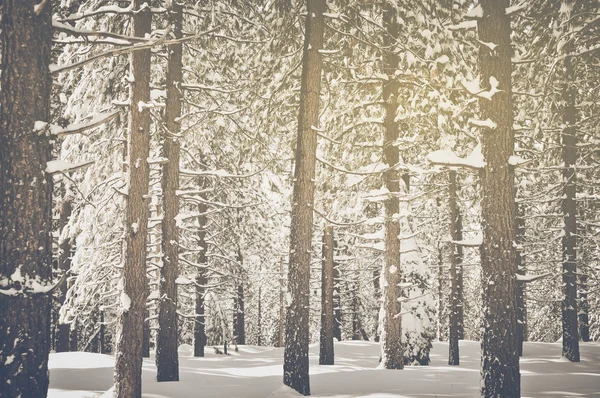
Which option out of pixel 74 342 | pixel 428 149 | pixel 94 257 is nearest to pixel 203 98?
pixel 94 257

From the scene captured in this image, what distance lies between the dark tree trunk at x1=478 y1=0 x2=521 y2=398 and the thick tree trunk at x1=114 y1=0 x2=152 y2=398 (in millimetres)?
6189

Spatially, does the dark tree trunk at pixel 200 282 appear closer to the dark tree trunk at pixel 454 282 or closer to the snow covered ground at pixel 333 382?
the snow covered ground at pixel 333 382

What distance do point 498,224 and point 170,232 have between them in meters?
8.14

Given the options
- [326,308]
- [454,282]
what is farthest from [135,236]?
[454,282]

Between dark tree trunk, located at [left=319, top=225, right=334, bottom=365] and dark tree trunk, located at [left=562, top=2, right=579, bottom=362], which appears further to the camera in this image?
dark tree trunk, located at [left=319, top=225, right=334, bottom=365]

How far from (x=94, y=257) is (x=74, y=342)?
14.2 metres

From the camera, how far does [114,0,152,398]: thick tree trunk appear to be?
28.0 feet

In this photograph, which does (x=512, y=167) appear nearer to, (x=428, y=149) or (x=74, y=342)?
(x=428, y=149)

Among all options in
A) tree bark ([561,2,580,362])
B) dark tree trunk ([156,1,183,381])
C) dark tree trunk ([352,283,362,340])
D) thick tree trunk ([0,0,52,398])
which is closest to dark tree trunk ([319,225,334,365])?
dark tree trunk ([156,1,183,381])

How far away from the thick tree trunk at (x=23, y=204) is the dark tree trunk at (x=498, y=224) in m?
6.40

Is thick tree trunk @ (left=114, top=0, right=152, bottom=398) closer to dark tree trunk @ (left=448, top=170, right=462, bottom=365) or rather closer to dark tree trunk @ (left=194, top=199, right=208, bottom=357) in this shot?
dark tree trunk @ (left=194, top=199, right=208, bottom=357)

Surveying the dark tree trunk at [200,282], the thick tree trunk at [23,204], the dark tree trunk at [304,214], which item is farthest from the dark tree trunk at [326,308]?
the thick tree trunk at [23,204]

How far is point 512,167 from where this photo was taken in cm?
768

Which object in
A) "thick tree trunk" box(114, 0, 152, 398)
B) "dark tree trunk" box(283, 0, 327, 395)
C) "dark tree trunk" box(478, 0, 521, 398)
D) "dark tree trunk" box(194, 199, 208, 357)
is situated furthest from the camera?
"dark tree trunk" box(194, 199, 208, 357)
